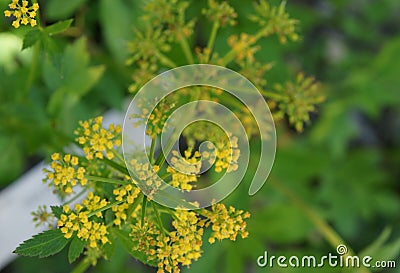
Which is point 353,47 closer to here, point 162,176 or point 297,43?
point 297,43

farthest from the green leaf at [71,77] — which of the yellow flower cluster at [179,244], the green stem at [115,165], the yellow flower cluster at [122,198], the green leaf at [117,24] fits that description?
the yellow flower cluster at [179,244]

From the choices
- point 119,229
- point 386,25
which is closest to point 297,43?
point 386,25

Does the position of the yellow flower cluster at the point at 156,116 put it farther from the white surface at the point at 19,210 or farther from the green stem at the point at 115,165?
the white surface at the point at 19,210

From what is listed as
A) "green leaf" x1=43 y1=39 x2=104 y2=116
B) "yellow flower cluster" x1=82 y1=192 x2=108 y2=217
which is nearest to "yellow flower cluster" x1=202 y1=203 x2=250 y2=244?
"yellow flower cluster" x1=82 y1=192 x2=108 y2=217

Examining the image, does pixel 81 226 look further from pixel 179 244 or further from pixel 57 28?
pixel 57 28

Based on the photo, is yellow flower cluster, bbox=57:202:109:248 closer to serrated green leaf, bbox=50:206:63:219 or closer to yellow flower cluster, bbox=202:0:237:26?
serrated green leaf, bbox=50:206:63:219
